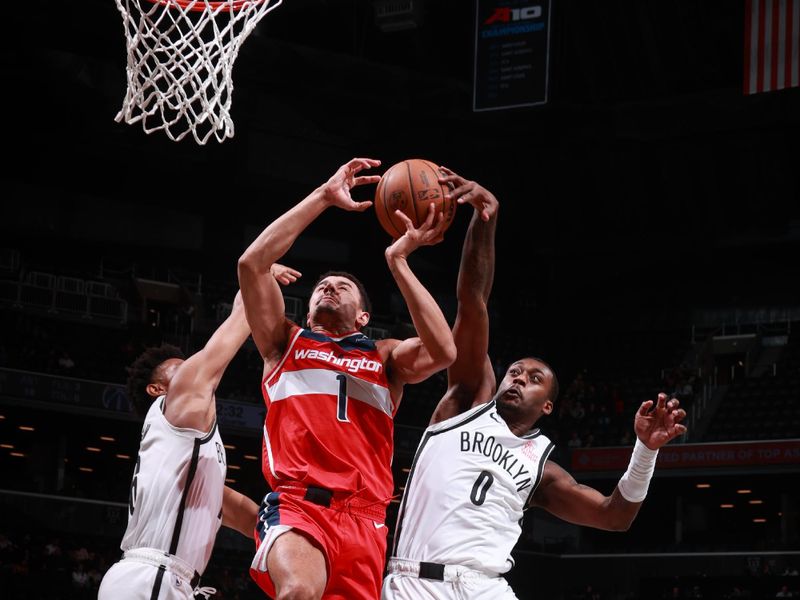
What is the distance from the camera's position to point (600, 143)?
20359 mm

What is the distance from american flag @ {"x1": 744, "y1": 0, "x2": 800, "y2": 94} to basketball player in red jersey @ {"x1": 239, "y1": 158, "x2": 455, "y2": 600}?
→ 28.7 ft

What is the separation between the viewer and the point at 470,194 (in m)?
5.02

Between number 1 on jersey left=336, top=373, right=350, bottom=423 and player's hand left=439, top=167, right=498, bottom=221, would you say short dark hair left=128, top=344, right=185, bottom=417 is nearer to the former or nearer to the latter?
number 1 on jersey left=336, top=373, right=350, bottom=423

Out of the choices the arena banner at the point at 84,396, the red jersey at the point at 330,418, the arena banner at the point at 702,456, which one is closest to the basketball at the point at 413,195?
the red jersey at the point at 330,418

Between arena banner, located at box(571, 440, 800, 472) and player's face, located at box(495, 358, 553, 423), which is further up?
player's face, located at box(495, 358, 553, 423)

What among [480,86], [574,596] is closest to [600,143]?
[480,86]

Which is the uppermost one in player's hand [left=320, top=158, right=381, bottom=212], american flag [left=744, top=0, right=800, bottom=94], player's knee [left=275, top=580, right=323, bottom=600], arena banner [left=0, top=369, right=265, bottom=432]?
american flag [left=744, top=0, right=800, bottom=94]

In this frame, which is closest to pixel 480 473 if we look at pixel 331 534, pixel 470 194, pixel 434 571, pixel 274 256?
pixel 434 571

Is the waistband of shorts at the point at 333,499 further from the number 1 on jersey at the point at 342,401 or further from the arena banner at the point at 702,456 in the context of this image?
the arena banner at the point at 702,456

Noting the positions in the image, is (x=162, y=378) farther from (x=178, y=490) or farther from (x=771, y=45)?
(x=771, y=45)

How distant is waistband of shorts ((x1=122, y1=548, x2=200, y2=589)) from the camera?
4828 mm

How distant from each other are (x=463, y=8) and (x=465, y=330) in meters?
14.7

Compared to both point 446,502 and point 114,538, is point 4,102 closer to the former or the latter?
point 114,538

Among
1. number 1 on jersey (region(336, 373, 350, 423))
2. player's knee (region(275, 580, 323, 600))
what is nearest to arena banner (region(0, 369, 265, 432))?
number 1 on jersey (region(336, 373, 350, 423))
